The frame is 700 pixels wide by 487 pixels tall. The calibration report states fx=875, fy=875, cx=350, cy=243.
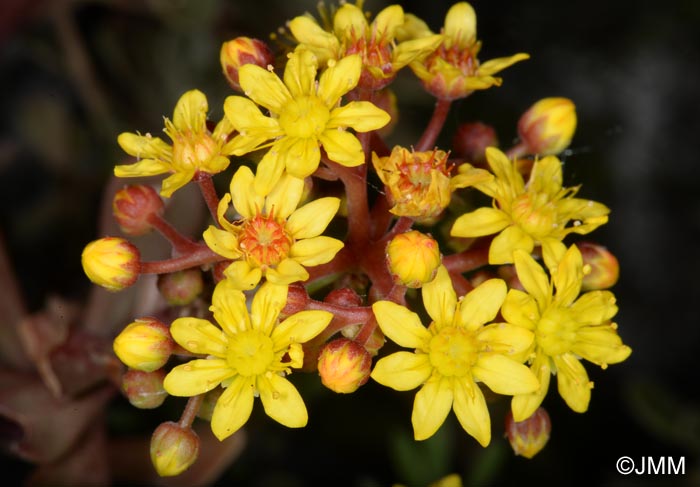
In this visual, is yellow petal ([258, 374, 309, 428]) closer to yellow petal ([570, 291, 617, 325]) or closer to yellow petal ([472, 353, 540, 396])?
yellow petal ([472, 353, 540, 396])

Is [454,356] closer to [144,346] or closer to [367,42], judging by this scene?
[144,346]

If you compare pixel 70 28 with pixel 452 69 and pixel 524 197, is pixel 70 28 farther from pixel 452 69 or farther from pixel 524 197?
pixel 524 197

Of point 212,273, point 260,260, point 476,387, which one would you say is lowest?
point 476,387

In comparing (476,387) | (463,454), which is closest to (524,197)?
A: (476,387)

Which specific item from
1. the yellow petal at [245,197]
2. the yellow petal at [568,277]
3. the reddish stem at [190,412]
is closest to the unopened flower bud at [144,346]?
the reddish stem at [190,412]

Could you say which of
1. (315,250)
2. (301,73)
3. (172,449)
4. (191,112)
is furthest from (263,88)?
(172,449)

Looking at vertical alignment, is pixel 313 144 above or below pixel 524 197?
above
